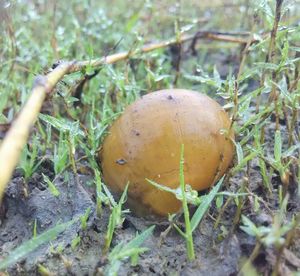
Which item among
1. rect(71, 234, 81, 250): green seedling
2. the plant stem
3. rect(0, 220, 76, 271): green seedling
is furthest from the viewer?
rect(71, 234, 81, 250): green seedling

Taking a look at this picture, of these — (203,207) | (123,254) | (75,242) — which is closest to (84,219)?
(75,242)

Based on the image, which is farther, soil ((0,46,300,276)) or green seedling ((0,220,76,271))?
soil ((0,46,300,276))

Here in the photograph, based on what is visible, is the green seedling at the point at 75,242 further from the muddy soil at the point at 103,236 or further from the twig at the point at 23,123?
the twig at the point at 23,123

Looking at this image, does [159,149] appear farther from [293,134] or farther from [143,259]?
[293,134]

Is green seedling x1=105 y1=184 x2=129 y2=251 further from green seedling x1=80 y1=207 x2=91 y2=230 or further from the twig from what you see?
the twig

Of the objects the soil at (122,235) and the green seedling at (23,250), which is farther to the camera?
the soil at (122,235)

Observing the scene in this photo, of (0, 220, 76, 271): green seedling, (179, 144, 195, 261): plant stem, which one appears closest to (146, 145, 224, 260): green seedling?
(179, 144, 195, 261): plant stem

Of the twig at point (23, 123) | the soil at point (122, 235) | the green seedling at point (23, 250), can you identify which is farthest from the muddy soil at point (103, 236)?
the twig at point (23, 123)
